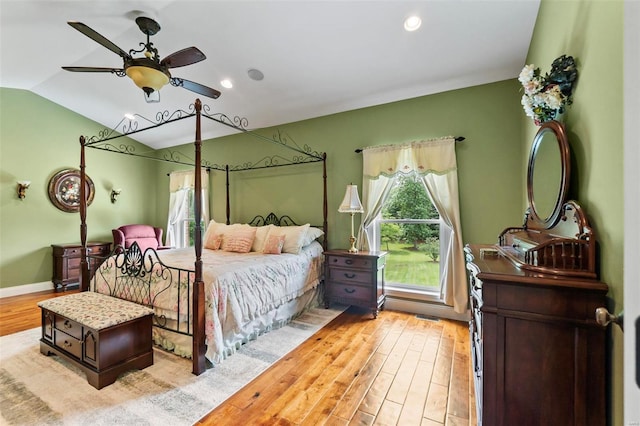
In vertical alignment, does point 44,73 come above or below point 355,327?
above

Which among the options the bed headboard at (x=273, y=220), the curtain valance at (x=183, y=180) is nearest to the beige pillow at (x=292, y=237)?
the bed headboard at (x=273, y=220)

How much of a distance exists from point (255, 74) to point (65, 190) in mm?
4309

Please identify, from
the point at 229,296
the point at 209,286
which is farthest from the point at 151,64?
the point at 229,296

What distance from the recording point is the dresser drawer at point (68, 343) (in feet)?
7.12

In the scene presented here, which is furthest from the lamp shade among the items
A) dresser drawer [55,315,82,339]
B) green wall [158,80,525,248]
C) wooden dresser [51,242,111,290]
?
wooden dresser [51,242,111,290]

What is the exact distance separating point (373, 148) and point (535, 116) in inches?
83.4

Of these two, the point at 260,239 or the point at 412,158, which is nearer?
the point at 412,158

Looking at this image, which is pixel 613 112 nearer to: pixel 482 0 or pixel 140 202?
pixel 482 0

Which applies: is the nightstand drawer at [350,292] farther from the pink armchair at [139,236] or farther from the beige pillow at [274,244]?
the pink armchair at [139,236]

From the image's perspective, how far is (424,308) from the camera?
3.52 m

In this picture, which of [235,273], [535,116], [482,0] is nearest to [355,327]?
[235,273]

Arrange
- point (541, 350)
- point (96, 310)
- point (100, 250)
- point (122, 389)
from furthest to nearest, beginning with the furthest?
point (100, 250) → point (96, 310) → point (122, 389) → point (541, 350)

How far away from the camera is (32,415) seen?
173 centimetres

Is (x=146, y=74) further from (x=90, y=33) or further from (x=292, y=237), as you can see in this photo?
(x=292, y=237)
